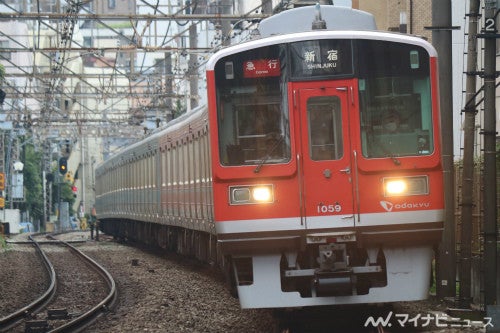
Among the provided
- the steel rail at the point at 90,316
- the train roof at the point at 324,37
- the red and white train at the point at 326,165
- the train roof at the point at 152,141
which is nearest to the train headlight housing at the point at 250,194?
the red and white train at the point at 326,165

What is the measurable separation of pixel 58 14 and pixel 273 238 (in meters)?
12.1

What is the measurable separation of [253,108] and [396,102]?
132cm

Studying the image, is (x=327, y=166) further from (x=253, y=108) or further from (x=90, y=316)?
(x=90, y=316)

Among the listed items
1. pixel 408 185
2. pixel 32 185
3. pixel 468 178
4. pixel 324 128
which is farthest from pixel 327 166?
A: pixel 32 185

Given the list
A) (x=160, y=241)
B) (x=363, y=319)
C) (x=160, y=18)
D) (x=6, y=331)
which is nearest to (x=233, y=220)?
(x=363, y=319)

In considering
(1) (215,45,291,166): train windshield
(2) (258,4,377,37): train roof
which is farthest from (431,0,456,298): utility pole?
(1) (215,45,291,166): train windshield

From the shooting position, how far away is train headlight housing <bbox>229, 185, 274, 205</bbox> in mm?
9820

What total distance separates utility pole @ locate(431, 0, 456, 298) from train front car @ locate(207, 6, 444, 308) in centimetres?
280

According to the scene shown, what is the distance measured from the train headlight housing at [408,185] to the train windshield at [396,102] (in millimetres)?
230

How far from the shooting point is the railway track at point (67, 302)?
1198cm

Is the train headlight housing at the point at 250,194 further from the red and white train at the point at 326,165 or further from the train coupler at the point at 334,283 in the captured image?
the train coupler at the point at 334,283

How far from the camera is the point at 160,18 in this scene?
20922 mm

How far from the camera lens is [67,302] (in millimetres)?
15109

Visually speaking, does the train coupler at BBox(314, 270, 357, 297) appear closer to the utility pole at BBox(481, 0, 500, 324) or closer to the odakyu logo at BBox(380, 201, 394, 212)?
the odakyu logo at BBox(380, 201, 394, 212)
